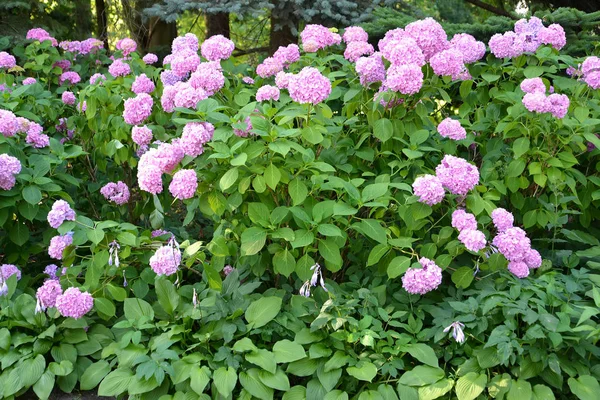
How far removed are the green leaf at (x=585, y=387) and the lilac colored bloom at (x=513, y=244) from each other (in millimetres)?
573

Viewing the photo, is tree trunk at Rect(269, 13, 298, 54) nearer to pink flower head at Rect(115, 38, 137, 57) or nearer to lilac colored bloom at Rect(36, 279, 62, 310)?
pink flower head at Rect(115, 38, 137, 57)

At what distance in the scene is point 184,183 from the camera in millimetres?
2807

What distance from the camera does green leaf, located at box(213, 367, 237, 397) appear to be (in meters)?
2.68

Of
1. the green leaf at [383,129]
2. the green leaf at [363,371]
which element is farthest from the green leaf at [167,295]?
the green leaf at [383,129]

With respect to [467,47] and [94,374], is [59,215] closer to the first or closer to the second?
[94,374]

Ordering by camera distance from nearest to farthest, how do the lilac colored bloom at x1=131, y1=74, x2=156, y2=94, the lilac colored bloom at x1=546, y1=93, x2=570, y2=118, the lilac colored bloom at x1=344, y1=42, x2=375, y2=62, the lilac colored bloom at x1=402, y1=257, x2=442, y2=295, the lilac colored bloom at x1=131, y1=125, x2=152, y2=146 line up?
the lilac colored bloom at x1=402, y1=257, x2=442, y2=295 → the lilac colored bloom at x1=546, y1=93, x2=570, y2=118 → the lilac colored bloom at x1=131, y1=125, x2=152, y2=146 → the lilac colored bloom at x1=344, y1=42, x2=375, y2=62 → the lilac colored bloom at x1=131, y1=74, x2=156, y2=94

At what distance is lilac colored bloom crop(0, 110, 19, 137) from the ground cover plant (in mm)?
20

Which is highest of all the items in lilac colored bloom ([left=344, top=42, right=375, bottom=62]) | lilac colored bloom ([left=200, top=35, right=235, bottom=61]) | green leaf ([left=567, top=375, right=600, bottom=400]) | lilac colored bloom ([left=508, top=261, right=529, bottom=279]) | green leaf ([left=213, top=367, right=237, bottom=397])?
lilac colored bloom ([left=200, top=35, right=235, bottom=61])

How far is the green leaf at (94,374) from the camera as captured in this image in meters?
2.98

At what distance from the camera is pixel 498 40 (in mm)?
3668

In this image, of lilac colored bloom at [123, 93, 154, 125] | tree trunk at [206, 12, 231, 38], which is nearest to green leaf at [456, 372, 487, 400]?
lilac colored bloom at [123, 93, 154, 125]

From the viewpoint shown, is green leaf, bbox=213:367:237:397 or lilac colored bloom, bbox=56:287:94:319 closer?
green leaf, bbox=213:367:237:397

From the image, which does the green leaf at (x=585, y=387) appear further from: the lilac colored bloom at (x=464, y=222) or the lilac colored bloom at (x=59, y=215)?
the lilac colored bloom at (x=59, y=215)

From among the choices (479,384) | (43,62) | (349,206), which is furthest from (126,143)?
(479,384)
